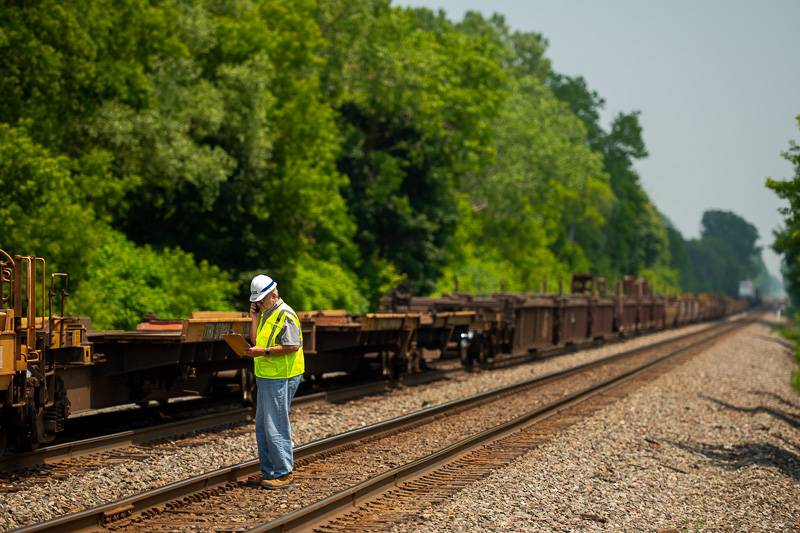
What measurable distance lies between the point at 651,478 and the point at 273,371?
4693mm

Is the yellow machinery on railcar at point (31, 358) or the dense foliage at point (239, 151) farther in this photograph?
the dense foliage at point (239, 151)

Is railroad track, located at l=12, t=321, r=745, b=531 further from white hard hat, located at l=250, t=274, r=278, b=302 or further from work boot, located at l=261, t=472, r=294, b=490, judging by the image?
white hard hat, located at l=250, t=274, r=278, b=302

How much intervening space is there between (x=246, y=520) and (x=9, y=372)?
2.94m

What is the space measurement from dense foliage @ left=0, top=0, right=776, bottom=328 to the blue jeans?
15328mm

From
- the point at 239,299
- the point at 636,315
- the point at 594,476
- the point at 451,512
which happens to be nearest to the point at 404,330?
the point at 594,476

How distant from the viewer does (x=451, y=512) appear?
30.9 feet

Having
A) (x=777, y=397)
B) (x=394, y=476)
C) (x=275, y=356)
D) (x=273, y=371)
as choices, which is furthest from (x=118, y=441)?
(x=777, y=397)

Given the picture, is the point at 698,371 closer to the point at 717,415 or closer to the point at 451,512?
the point at 717,415

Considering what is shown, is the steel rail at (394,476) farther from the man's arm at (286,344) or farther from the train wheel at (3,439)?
the train wheel at (3,439)

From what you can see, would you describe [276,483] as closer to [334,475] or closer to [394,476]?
[334,475]

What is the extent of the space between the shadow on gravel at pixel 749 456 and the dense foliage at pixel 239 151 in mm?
15507

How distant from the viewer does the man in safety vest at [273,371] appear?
10.1 meters

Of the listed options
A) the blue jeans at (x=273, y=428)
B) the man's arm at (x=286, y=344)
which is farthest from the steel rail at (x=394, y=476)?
the man's arm at (x=286, y=344)

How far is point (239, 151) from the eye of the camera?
115 ft
